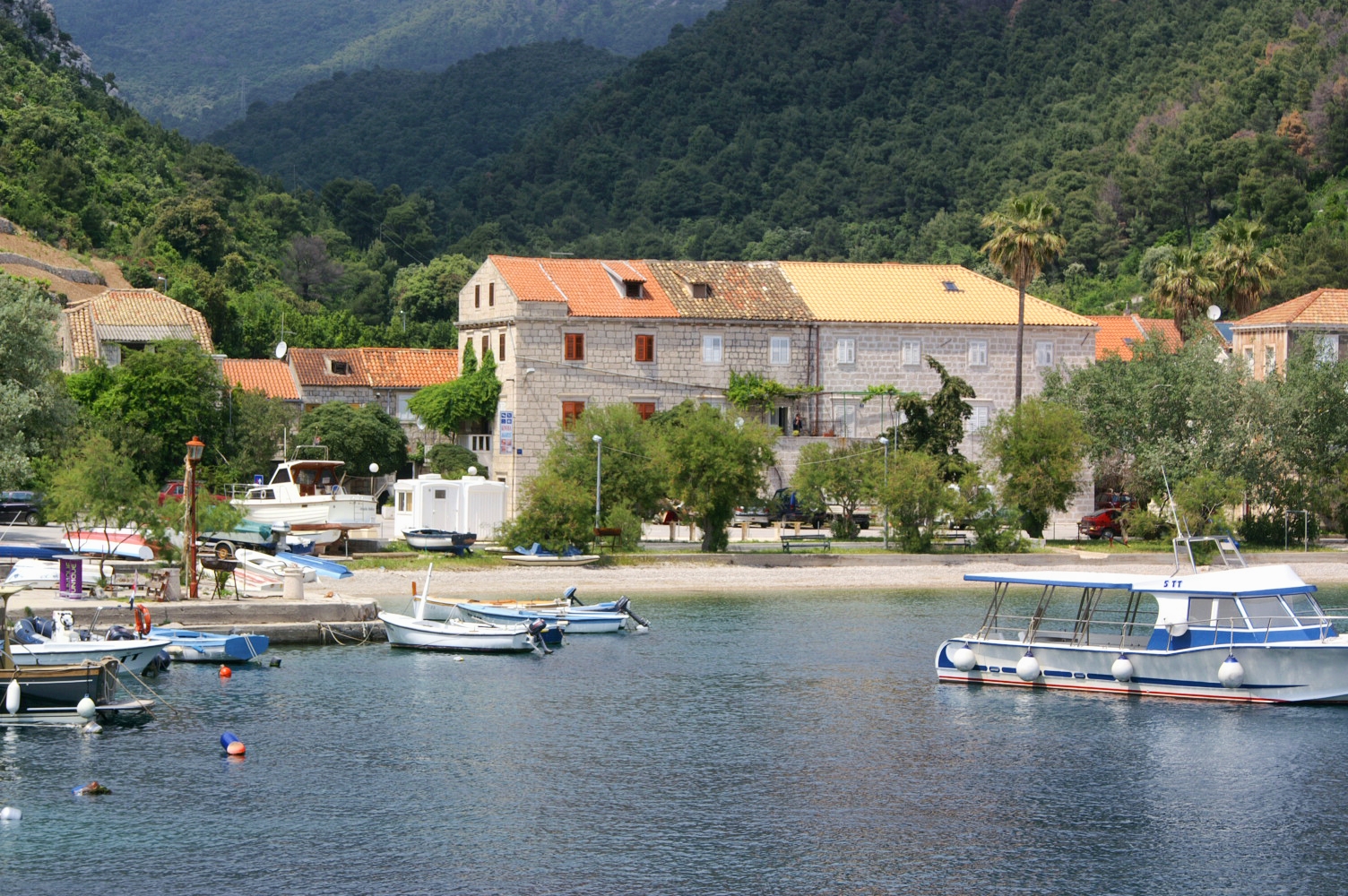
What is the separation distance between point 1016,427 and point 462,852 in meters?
43.4

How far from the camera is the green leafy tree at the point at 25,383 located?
48406 millimetres

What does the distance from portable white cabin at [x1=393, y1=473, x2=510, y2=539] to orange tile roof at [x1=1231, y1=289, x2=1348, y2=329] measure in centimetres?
3972

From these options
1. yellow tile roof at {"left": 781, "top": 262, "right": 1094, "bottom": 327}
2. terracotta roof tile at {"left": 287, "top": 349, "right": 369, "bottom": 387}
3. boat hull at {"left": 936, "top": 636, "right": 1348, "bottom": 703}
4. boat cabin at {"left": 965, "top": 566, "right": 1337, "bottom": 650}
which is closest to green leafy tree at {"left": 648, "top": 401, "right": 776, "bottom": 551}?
yellow tile roof at {"left": 781, "top": 262, "right": 1094, "bottom": 327}

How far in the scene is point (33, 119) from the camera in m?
102

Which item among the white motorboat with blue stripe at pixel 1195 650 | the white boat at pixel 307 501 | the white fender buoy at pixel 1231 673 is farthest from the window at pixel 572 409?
the white fender buoy at pixel 1231 673

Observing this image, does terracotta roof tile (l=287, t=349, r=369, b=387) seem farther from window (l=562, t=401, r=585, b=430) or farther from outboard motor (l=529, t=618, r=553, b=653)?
outboard motor (l=529, t=618, r=553, b=653)

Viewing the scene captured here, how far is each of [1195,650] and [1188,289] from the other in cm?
4508

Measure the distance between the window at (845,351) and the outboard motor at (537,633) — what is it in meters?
32.2

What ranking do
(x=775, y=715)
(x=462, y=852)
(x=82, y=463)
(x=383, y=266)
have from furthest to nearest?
(x=383, y=266), (x=82, y=463), (x=775, y=715), (x=462, y=852)

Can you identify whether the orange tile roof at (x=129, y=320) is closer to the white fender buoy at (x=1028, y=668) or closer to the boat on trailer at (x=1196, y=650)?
the boat on trailer at (x=1196, y=650)

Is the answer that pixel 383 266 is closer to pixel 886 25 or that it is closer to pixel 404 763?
pixel 886 25

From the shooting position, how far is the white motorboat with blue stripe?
3381cm

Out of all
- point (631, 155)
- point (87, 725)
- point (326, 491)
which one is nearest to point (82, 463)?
point (326, 491)

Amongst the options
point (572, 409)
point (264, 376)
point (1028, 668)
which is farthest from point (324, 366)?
point (1028, 668)
